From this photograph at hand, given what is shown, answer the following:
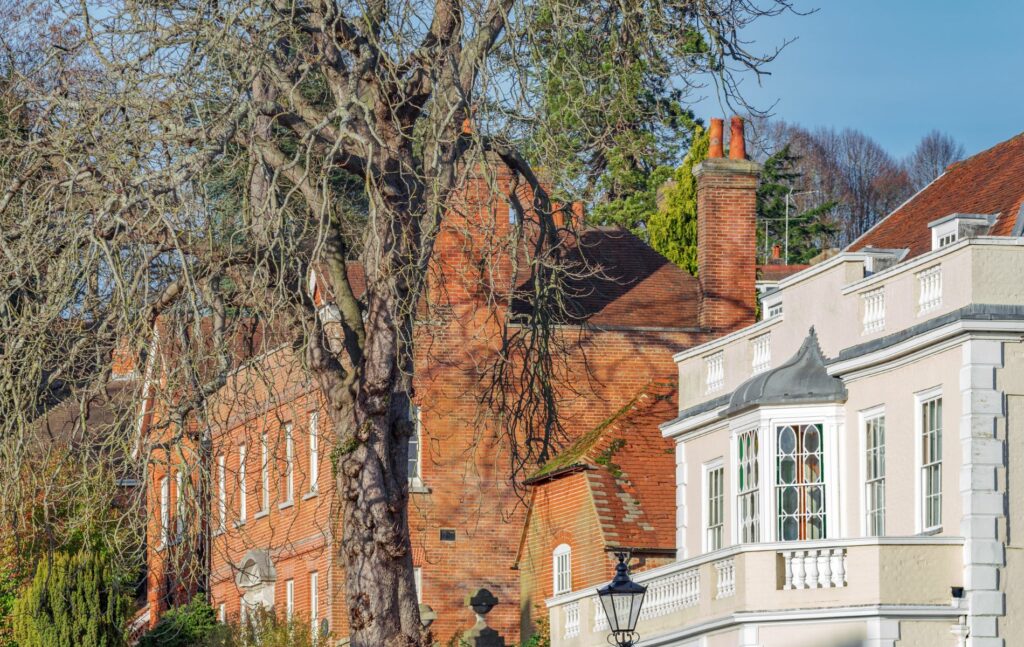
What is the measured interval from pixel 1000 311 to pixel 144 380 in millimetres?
12325

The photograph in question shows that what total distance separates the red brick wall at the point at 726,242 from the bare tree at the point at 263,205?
782 inches

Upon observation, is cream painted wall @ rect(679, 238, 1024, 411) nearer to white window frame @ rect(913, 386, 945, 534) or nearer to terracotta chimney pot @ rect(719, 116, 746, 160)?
white window frame @ rect(913, 386, 945, 534)

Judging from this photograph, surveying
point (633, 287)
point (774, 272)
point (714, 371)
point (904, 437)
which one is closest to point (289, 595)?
point (633, 287)

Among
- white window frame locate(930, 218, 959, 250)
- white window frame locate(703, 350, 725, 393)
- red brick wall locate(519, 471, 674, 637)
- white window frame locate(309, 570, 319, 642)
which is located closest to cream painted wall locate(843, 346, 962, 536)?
white window frame locate(930, 218, 959, 250)

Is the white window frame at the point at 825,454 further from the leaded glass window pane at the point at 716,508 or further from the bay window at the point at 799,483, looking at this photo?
the leaded glass window pane at the point at 716,508

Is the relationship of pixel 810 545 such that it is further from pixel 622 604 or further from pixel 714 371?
pixel 714 371

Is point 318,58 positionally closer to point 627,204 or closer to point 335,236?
point 335,236

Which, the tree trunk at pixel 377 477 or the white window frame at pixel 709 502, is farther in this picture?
the white window frame at pixel 709 502

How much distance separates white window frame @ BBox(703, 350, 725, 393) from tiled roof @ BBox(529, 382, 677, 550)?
124 inches

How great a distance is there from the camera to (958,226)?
29.6m

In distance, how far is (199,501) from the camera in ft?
58.6

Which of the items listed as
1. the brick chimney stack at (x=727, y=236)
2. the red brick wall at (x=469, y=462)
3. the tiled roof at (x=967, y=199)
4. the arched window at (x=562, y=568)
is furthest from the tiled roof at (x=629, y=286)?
the tiled roof at (x=967, y=199)

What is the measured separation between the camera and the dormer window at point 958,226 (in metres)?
29.5

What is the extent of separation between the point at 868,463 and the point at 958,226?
394 centimetres
